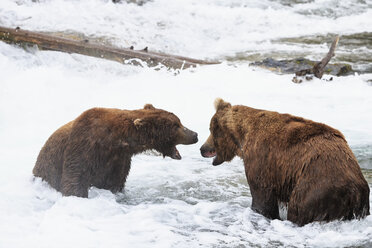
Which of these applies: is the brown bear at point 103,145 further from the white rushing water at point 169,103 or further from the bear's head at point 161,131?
the white rushing water at point 169,103

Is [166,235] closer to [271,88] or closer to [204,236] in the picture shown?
[204,236]

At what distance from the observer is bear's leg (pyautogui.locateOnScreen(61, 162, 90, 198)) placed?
17.3ft

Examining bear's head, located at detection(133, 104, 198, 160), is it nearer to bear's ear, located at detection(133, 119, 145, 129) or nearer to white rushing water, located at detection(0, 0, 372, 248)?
bear's ear, located at detection(133, 119, 145, 129)

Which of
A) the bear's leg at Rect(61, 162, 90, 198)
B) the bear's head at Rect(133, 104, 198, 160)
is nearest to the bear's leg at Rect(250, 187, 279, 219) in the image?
the bear's head at Rect(133, 104, 198, 160)

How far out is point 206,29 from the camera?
59.4ft

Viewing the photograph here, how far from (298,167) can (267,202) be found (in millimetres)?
505

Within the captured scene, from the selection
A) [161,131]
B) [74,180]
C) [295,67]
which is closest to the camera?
[74,180]

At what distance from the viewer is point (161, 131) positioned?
18.5 feet

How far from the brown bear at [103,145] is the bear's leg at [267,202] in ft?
4.01

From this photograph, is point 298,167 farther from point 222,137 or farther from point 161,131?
point 161,131

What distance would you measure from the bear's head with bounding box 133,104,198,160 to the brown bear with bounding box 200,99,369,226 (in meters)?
0.58

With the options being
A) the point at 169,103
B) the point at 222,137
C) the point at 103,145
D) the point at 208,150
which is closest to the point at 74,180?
the point at 103,145

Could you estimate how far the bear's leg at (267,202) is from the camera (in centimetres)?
479

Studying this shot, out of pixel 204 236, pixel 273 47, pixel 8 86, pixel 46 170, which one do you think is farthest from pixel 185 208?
pixel 273 47
